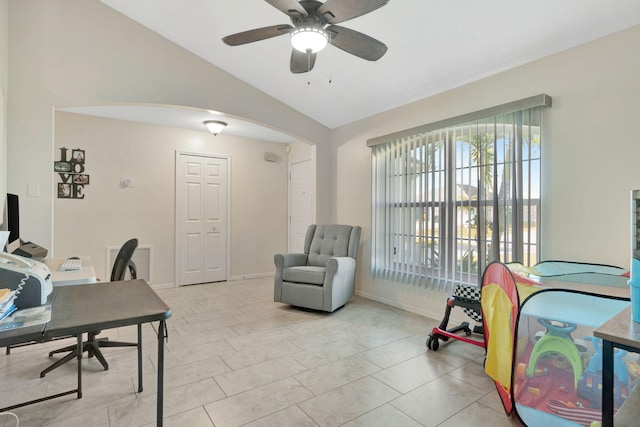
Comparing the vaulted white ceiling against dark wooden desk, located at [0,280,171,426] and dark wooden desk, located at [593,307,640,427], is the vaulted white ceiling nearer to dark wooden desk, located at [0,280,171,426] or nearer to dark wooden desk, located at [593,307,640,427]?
dark wooden desk, located at [593,307,640,427]

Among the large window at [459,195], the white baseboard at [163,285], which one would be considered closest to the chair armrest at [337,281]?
the large window at [459,195]

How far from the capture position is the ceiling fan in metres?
A: 1.80

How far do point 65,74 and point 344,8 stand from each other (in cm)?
278

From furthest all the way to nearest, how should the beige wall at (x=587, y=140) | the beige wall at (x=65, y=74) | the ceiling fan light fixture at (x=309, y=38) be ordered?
the beige wall at (x=65, y=74), the beige wall at (x=587, y=140), the ceiling fan light fixture at (x=309, y=38)

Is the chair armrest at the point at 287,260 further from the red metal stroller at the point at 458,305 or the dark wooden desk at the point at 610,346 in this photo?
the dark wooden desk at the point at 610,346

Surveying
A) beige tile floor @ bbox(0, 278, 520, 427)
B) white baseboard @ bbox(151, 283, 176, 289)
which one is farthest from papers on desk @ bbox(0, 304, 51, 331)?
white baseboard @ bbox(151, 283, 176, 289)

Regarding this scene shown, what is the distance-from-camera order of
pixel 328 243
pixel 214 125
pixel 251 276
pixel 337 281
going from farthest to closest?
pixel 251 276 → pixel 214 125 → pixel 328 243 → pixel 337 281

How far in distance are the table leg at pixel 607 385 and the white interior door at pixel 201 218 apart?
200 inches

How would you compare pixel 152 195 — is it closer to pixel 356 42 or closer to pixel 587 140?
pixel 356 42

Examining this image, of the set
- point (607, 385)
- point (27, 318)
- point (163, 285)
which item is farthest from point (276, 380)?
point (163, 285)

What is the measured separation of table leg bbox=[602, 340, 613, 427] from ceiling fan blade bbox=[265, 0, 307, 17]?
2081 mm

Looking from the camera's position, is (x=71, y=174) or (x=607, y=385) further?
(x=71, y=174)

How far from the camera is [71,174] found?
423cm

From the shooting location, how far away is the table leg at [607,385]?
37.6 inches
